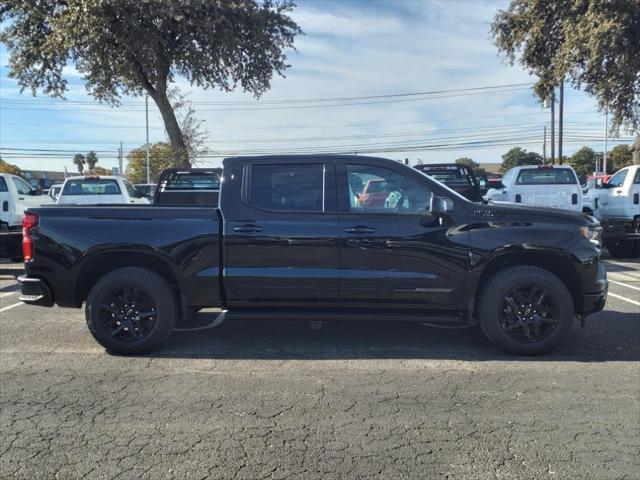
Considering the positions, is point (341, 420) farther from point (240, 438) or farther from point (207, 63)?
point (207, 63)

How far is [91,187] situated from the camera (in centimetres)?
1495

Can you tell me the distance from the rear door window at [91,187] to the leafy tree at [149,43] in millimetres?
6099

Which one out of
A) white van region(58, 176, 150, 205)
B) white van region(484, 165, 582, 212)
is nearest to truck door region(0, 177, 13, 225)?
white van region(58, 176, 150, 205)

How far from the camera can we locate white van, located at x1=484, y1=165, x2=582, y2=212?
12.5 metres

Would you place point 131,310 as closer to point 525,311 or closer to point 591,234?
point 525,311

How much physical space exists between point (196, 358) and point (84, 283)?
1.39 meters

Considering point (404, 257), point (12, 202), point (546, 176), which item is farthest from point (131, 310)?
point (546, 176)

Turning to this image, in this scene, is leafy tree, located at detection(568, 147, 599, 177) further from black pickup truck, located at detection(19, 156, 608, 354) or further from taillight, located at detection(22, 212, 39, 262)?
taillight, located at detection(22, 212, 39, 262)

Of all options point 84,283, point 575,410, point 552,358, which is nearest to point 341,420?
point 575,410

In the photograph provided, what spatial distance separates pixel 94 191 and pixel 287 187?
11.2 metres

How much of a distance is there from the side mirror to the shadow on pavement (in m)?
1.42

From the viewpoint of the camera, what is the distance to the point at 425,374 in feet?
15.8

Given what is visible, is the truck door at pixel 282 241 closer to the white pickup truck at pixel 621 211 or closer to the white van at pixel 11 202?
the white pickup truck at pixel 621 211

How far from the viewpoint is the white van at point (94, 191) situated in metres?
14.7
